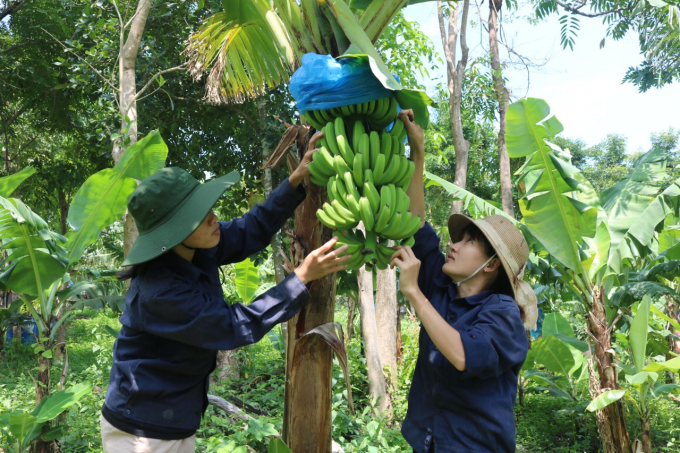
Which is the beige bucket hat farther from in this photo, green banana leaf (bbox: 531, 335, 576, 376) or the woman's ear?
green banana leaf (bbox: 531, 335, 576, 376)

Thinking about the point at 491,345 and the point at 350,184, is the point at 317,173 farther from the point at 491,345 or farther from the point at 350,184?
the point at 491,345

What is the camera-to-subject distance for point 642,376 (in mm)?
3547

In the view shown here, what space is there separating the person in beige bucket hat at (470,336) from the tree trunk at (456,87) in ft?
18.5

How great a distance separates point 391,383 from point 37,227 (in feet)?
12.2

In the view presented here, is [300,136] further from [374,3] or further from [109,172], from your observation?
[109,172]

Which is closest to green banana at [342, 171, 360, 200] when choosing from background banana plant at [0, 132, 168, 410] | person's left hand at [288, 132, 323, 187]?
person's left hand at [288, 132, 323, 187]

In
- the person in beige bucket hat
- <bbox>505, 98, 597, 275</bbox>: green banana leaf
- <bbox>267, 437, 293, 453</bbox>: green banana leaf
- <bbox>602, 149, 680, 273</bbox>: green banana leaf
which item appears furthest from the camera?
<bbox>602, 149, 680, 273</bbox>: green banana leaf

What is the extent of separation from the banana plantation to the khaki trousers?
3 centimetres

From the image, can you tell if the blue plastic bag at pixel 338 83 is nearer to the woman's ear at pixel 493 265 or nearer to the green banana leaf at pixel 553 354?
the woman's ear at pixel 493 265

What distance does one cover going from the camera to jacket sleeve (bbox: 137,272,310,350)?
164 centimetres

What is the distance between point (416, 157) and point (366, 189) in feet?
1.69

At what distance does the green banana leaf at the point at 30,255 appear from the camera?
3.08 metres

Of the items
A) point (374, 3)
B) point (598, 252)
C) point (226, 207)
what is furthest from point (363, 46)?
point (226, 207)

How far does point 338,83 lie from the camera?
1545mm
